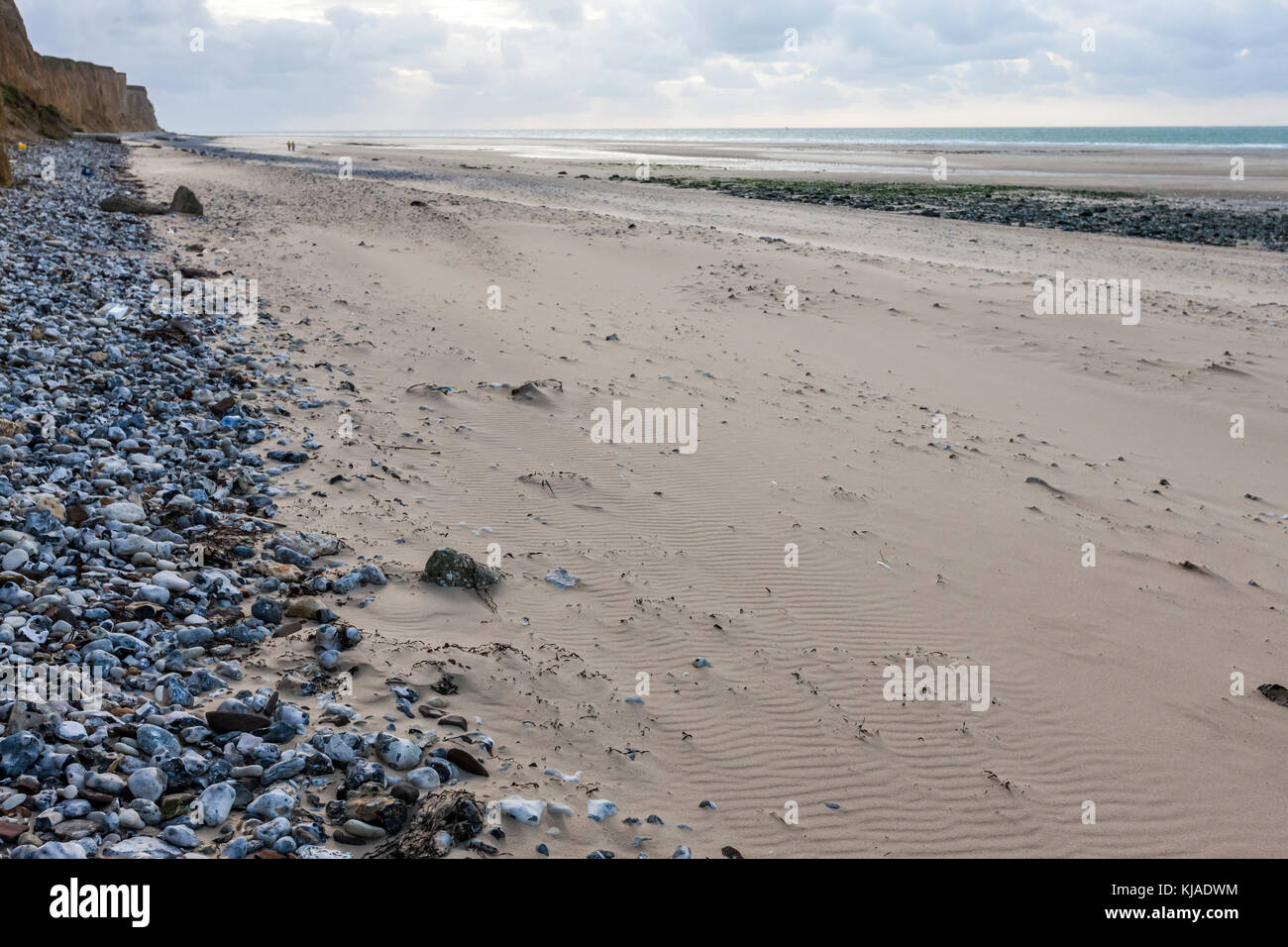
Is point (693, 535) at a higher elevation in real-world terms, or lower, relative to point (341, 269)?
lower

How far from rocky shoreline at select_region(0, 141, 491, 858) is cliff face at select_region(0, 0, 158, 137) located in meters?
25.6

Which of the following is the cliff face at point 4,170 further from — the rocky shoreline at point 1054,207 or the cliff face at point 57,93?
the rocky shoreline at point 1054,207

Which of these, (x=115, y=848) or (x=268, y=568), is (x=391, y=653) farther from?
(x=115, y=848)

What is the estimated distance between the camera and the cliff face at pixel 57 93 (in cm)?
5247

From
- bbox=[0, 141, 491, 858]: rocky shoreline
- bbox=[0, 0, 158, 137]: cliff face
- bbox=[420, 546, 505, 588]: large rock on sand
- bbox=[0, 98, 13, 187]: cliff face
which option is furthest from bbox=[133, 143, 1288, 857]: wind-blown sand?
Result: bbox=[0, 0, 158, 137]: cliff face

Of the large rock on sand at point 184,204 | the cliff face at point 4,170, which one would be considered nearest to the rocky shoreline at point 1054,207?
the large rock on sand at point 184,204

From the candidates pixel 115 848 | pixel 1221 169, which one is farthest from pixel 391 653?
pixel 1221 169

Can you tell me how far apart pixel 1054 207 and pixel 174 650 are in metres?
40.0

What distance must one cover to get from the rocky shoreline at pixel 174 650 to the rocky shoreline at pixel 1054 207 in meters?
30.8

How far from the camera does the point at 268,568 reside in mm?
Answer: 5953

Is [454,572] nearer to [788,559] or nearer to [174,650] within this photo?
[174,650]

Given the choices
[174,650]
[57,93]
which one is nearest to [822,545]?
[174,650]

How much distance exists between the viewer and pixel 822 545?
775 centimetres
